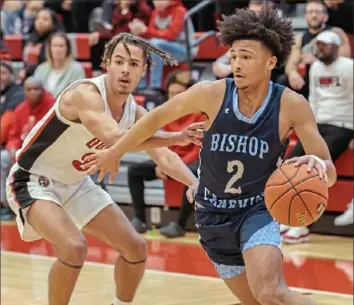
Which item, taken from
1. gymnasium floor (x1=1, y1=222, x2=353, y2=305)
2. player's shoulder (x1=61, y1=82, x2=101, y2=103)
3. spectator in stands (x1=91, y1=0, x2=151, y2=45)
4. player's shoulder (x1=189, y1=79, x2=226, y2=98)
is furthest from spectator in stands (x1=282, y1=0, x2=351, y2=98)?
player's shoulder (x1=189, y1=79, x2=226, y2=98)

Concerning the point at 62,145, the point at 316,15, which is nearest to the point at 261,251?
the point at 62,145

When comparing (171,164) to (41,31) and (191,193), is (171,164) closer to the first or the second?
(191,193)

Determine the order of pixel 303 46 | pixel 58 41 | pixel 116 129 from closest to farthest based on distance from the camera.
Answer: pixel 116 129
pixel 303 46
pixel 58 41

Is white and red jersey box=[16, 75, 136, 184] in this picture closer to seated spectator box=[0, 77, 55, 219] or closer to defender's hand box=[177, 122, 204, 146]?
defender's hand box=[177, 122, 204, 146]

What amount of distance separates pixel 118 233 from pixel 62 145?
640mm

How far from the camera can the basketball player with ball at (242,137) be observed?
4.50 meters

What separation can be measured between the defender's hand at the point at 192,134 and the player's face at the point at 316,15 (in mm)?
4849

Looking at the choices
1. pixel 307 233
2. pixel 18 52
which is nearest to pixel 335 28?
pixel 307 233

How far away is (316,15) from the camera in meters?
9.55

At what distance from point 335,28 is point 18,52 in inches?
233

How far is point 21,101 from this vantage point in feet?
37.6

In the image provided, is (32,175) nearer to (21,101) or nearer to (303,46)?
(303,46)

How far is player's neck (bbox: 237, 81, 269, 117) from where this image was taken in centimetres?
459

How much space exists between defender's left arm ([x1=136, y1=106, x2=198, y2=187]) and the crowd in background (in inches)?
117
